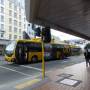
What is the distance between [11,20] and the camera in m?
73.1

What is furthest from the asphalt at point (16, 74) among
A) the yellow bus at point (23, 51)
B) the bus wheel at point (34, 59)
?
the bus wheel at point (34, 59)

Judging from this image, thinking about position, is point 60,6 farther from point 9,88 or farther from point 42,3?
point 9,88

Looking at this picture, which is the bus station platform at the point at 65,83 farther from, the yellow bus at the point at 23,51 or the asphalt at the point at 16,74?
the yellow bus at the point at 23,51

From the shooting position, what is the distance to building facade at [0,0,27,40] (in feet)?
224

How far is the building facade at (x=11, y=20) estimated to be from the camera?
68312 millimetres

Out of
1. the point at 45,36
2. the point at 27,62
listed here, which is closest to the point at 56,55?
the point at 27,62

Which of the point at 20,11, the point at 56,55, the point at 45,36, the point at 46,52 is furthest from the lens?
the point at 20,11

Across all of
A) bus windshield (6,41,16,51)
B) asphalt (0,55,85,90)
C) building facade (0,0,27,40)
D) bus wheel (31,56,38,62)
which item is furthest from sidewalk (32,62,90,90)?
building facade (0,0,27,40)

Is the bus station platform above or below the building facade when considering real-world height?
below

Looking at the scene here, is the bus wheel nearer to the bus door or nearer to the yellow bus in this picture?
the yellow bus

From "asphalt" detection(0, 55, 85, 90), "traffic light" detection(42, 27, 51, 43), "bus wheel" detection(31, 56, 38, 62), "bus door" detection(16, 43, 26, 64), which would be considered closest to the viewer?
"asphalt" detection(0, 55, 85, 90)

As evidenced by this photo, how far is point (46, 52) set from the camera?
35.3 m

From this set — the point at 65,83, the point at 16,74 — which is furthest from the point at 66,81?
the point at 16,74

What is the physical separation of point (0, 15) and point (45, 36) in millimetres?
54253
